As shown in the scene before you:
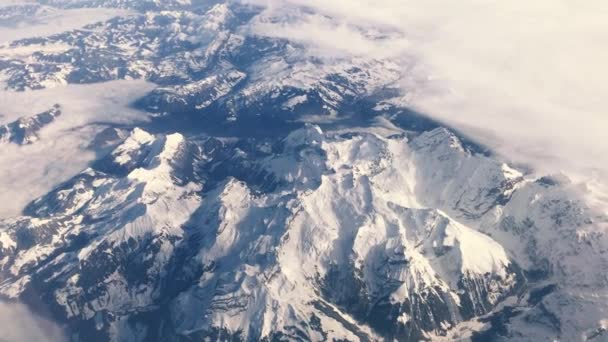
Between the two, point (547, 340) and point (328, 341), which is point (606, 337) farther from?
point (328, 341)

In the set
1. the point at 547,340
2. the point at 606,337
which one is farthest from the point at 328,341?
the point at 606,337

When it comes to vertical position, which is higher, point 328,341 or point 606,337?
point 606,337

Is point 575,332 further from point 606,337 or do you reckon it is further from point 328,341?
point 328,341

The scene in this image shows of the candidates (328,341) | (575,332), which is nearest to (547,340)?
(575,332)

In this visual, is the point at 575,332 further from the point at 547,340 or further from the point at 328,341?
the point at 328,341

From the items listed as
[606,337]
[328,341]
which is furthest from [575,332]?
[328,341]
